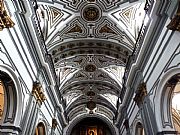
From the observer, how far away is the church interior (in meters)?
6.47

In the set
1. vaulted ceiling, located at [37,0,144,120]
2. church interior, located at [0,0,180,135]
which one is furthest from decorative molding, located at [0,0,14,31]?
vaulted ceiling, located at [37,0,144,120]

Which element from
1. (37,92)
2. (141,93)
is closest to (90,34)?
(141,93)

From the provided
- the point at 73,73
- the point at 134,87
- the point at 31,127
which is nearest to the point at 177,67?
the point at 134,87

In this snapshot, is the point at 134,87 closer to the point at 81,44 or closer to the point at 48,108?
the point at 81,44

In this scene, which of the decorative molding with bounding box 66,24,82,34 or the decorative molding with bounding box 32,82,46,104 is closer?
the decorative molding with bounding box 32,82,46,104

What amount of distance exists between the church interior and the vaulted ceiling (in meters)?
0.04

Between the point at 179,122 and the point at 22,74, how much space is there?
921 cm

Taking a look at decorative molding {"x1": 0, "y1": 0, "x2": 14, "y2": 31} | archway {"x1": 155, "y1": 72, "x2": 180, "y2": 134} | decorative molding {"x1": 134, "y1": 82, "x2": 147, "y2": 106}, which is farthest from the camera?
decorative molding {"x1": 134, "y1": 82, "x2": 147, "y2": 106}

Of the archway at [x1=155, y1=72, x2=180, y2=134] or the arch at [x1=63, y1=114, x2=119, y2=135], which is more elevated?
the arch at [x1=63, y1=114, x2=119, y2=135]

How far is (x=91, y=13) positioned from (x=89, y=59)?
3.35m

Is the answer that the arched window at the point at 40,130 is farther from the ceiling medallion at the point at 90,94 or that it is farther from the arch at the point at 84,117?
the arch at the point at 84,117

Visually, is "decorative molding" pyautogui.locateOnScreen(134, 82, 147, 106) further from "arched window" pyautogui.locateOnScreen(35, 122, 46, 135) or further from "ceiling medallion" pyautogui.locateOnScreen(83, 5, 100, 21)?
"arched window" pyautogui.locateOnScreen(35, 122, 46, 135)

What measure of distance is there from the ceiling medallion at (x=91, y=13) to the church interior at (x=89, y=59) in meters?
0.05

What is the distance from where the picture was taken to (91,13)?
1057 centimetres
